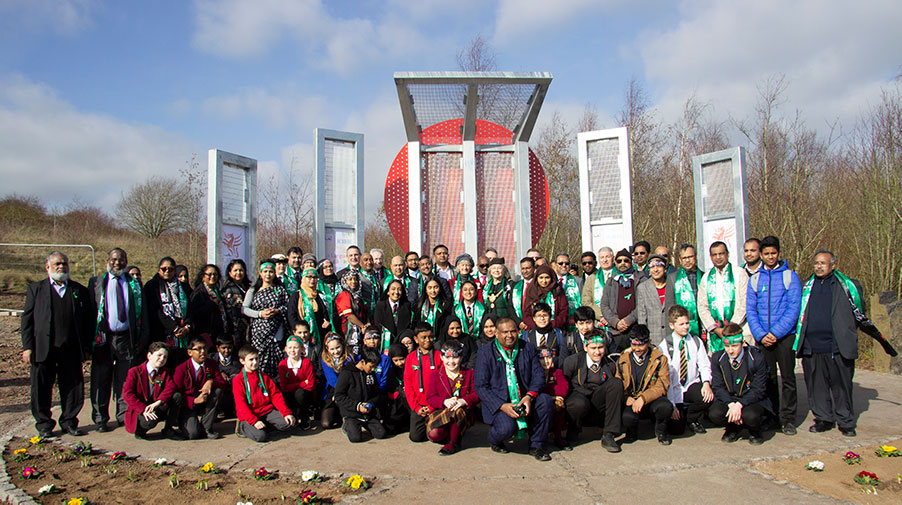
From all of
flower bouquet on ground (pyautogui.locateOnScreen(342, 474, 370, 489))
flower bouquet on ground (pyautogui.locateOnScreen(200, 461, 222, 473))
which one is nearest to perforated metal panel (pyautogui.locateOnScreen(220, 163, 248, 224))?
flower bouquet on ground (pyautogui.locateOnScreen(200, 461, 222, 473))

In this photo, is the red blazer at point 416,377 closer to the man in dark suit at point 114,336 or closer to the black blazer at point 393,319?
the black blazer at point 393,319

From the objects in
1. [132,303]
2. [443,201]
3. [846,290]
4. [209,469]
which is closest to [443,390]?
[209,469]

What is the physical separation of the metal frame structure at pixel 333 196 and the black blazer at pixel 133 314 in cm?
253

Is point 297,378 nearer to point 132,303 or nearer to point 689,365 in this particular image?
point 132,303

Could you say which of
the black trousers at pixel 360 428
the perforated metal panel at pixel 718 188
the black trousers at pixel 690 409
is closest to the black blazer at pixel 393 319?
the black trousers at pixel 360 428

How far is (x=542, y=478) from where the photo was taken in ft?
13.3

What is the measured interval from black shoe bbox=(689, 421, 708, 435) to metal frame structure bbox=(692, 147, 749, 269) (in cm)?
306

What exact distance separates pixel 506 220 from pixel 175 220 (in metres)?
18.1

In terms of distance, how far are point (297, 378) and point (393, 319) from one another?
1158 mm

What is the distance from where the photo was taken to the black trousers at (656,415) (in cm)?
492

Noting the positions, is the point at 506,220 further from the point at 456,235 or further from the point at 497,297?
the point at 497,297

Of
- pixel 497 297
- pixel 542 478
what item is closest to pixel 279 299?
pixel 497 297

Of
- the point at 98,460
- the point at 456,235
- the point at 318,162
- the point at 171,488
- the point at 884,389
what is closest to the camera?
the point at 171,488

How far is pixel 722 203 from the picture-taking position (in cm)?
792
